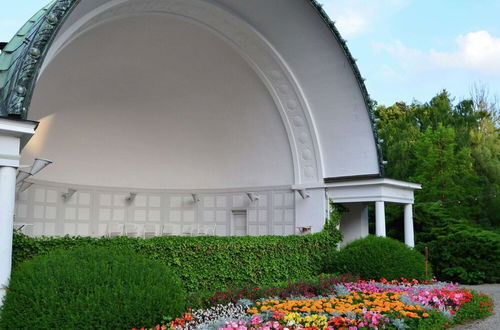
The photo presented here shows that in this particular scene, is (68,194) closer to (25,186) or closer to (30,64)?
(25,186)

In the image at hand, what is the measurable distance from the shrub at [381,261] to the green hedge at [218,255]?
4.65 feet

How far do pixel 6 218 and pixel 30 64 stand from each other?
296 cm

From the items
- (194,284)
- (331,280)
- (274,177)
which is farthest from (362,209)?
(194,284)

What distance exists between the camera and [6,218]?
27.2 feet

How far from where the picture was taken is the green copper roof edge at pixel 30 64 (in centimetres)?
884

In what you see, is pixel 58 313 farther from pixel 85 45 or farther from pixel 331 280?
pixel 85 45

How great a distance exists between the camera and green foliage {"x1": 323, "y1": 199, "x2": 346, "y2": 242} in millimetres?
17109

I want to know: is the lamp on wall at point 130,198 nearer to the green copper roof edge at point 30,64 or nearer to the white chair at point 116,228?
the white chair at point 116,228

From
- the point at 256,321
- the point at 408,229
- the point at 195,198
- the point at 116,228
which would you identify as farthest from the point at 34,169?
the point at 408,229

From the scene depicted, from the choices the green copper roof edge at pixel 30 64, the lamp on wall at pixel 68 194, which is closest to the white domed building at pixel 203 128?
the lamp on wall at pixel 68 194

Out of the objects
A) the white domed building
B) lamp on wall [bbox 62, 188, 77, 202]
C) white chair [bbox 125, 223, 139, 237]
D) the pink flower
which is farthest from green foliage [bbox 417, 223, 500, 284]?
the pink flower

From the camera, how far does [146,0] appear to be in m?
15.2

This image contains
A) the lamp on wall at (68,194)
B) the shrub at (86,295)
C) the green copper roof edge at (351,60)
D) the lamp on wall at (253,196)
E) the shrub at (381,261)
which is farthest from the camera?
the lamp on wall at (253,196)

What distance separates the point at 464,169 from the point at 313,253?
468 inches
